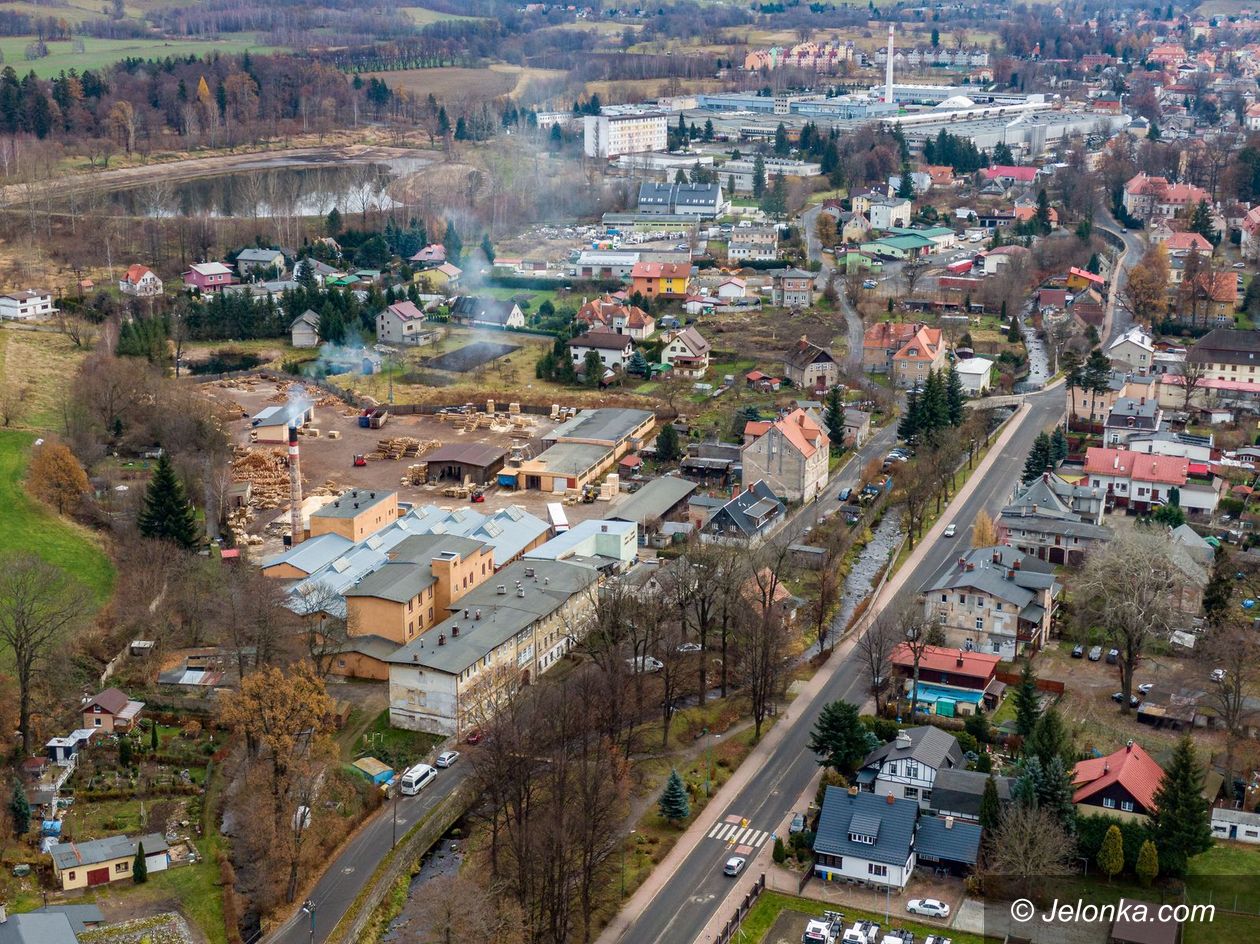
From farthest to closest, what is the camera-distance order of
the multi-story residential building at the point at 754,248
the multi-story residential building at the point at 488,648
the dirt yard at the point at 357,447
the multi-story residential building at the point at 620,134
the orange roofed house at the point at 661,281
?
the multi-story residential building at the point at 620,134
the multi-story residential building at the point at 754,248
the orange roofed house at the point at 661,281
the dirt yard at the point at 357,447
the multi-story residential building at the point at 488,648

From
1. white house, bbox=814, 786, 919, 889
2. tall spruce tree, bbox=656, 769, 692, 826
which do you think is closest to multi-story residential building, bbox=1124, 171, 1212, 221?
white house, bbox=814, 786, 919, 889

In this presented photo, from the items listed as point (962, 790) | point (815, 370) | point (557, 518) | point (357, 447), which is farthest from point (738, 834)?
point (815, 370)

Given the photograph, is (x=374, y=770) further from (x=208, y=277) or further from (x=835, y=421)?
(x=208, y=277)

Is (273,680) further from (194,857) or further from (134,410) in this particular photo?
(134,410)

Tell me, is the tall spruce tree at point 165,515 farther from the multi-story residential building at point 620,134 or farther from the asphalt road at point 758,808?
the multi-story residential building at point 620,134

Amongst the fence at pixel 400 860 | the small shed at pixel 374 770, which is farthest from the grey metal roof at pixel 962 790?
the small shed at pixel 374 770

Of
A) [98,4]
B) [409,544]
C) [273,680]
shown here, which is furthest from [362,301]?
[98,4]
